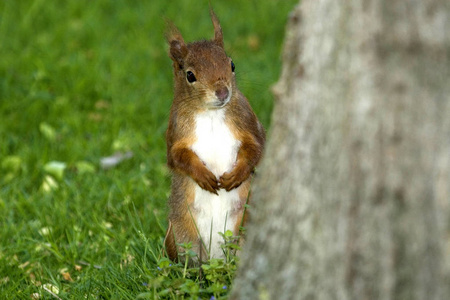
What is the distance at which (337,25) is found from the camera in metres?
1.81

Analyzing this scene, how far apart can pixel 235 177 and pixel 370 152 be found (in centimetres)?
118

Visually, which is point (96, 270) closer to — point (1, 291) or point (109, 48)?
point (1, 291)

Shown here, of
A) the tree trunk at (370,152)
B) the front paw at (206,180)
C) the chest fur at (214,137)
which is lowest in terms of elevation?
the tree trunk at (370,152)

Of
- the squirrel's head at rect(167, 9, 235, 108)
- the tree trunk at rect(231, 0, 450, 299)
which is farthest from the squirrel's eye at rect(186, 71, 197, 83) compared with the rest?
the tree trunk at rect(231, 0, 450, 299)

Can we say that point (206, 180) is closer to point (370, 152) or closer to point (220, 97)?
point (220, 97)

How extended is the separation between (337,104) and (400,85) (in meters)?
0.16

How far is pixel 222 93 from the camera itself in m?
2.82

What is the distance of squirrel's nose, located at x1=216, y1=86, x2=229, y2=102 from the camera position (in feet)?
9.22

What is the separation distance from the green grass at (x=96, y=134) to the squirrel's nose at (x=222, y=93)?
562mm

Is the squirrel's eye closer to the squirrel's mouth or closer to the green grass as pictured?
the squirrel's mouth

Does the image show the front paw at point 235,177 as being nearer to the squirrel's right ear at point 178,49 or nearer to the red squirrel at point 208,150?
the red squirrel at point 208,150

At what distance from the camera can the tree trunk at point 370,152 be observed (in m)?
1.73

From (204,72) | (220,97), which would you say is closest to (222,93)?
(220,97)

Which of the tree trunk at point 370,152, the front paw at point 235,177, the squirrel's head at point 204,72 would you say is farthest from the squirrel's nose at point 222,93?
the tree trunk at point 370,152
